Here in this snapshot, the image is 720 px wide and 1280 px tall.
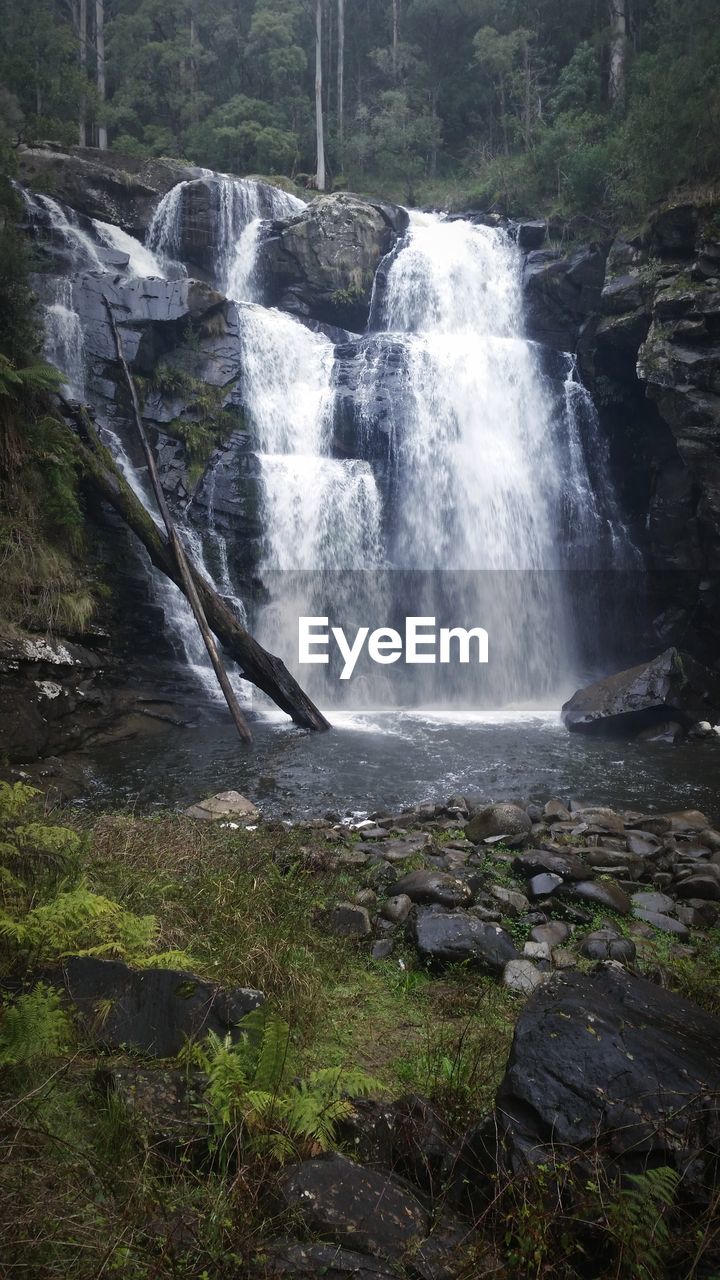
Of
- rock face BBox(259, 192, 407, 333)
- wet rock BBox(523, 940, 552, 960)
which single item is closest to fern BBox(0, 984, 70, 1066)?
wet rock BBox(523, 940, 552, 960)

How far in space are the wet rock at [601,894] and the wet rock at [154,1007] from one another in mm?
3032

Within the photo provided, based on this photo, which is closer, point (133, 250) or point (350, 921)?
point (350, 921)

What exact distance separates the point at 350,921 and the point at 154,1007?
1.90 m

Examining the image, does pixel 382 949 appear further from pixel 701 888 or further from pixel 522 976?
pixel 701 888

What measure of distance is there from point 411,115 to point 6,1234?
1636 inches

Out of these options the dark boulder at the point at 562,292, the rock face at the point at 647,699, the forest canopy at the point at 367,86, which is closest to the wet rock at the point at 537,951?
the rock face at the point at 647,699

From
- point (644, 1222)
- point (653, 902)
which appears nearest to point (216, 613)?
point (653, 902)

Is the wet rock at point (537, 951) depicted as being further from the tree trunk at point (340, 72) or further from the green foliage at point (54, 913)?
the tree trunk at point (340, 72)

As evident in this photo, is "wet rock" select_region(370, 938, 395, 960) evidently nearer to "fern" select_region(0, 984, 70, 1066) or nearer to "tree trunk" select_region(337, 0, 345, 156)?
"fern" select_region(0, 984, 70, 1066)

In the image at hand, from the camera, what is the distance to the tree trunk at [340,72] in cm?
3372

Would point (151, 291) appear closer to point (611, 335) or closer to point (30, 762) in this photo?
point (611, 335)

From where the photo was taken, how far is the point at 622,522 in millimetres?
18625

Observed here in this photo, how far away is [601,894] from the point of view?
17.6 feet

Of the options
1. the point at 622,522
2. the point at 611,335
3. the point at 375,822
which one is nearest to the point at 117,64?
the point at 611,335
